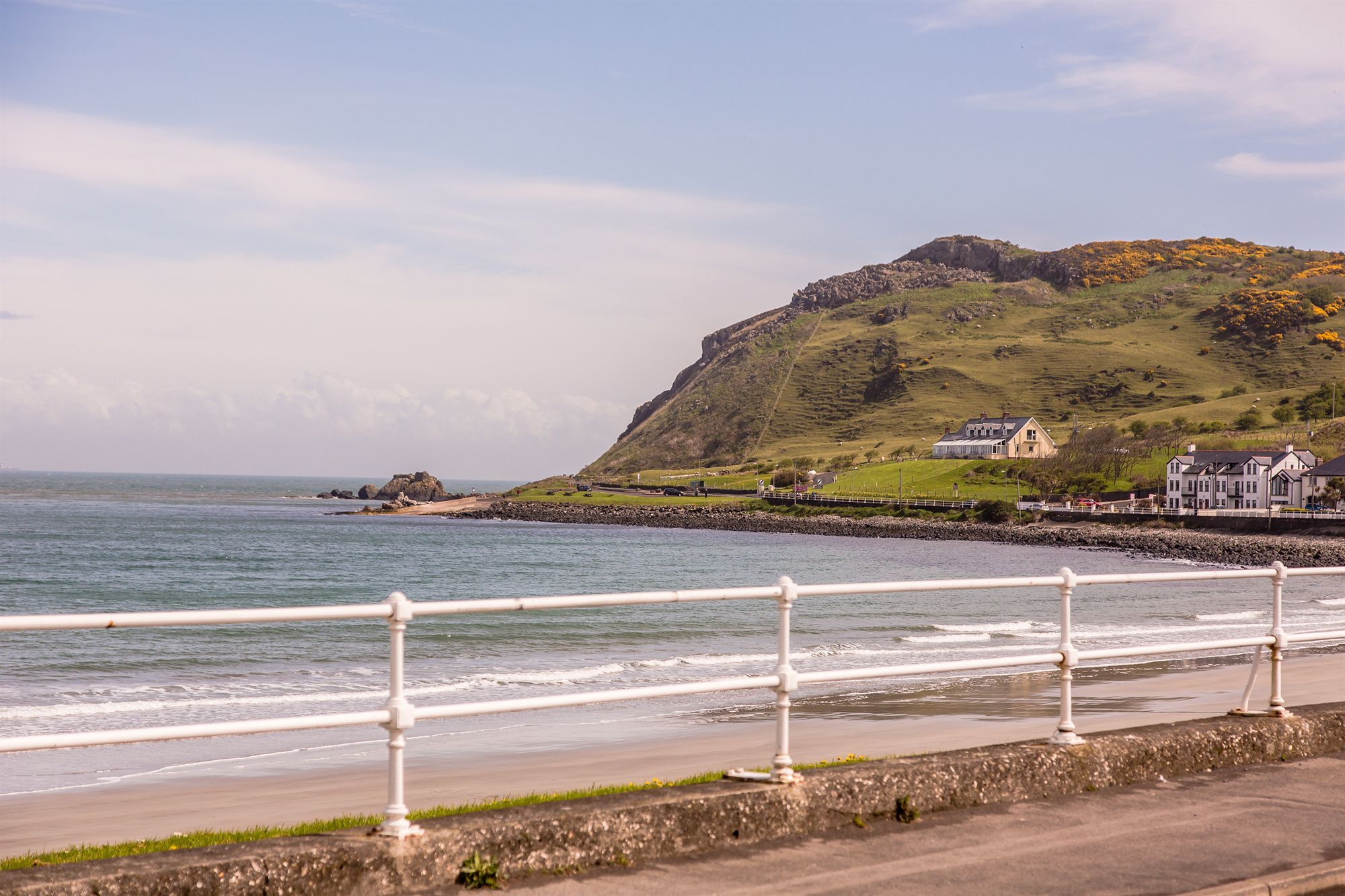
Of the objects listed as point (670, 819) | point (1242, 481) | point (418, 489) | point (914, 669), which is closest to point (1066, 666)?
point (914, 669)

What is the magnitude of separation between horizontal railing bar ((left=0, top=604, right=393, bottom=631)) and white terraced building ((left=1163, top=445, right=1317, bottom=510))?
103459mm

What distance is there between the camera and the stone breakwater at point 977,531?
74.3 meters

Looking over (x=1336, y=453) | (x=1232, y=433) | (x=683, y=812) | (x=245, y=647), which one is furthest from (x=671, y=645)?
(x=1232, y=433)

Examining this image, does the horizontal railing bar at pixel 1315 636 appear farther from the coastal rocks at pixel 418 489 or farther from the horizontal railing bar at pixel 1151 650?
the coastal rocks at pixel 418 489

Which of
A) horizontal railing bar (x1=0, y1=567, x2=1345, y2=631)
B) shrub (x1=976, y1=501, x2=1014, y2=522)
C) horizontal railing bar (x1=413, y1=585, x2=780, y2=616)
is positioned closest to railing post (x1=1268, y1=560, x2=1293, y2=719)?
horizontal railing bar (x1=0, y1=567, x2=1345, y2=631)

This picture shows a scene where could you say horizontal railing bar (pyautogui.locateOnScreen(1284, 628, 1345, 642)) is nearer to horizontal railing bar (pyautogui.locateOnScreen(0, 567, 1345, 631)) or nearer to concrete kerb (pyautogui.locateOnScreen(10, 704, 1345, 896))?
concrete kerb (pyautogui.locateOnScreen(10, 704, 1345, 896))

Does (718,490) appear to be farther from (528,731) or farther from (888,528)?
(528,731)

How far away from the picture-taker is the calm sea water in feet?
48.3

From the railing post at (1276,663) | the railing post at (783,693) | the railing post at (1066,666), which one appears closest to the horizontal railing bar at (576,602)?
the railing post at (783,693)

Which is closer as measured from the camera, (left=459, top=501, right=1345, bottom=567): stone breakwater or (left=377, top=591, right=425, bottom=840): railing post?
(left=377, top=591, right=425, bottom=840): railing post

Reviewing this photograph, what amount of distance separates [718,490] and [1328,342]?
11219 cm

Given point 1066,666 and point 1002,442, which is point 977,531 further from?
point 1066,666

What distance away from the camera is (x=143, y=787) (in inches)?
458

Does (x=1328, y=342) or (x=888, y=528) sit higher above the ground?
(x=1328, y=342)
